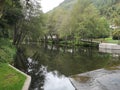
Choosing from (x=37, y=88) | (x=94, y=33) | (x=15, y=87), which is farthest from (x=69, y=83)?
(x=94, y=33)

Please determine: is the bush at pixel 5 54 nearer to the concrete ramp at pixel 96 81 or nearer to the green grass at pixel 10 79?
the green grass at pixel 10 79

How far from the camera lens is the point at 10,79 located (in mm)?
15188

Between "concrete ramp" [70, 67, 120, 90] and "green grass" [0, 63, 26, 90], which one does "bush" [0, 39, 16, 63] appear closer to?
"green grass" [0, 63, 26, 90]

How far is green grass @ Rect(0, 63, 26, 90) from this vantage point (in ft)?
43.9

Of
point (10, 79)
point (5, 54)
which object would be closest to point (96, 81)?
point (10, 79)

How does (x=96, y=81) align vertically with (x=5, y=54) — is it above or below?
below

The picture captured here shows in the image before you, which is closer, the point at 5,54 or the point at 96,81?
the point at 96,81

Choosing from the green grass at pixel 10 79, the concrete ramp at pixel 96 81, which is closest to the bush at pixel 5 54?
the green grass at pixel 10 79

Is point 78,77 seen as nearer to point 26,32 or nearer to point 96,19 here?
point 26,32

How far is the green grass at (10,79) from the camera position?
43.9 feet

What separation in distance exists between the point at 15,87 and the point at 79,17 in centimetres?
5010

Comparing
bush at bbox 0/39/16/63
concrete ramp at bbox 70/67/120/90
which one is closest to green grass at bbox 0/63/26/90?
bush at bbox 0/39/16/63

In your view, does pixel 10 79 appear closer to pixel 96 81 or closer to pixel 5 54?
pixel 96 81

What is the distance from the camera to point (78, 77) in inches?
729
